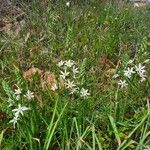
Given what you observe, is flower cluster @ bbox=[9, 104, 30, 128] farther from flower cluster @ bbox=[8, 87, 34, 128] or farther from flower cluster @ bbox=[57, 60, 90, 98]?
flower cluster @ bbox=[57, 60, 90, 98]

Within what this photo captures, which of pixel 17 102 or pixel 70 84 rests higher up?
pixel 70 84

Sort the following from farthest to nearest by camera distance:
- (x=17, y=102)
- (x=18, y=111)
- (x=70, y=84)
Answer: (x=70, y=84), (x=17, y=102), (x=18, y=111)

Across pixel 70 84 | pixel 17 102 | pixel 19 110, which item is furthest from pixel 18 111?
pixel 70 84

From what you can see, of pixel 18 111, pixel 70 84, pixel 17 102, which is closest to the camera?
pixel 18 111

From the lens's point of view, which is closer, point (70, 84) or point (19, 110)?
point (19, 110)

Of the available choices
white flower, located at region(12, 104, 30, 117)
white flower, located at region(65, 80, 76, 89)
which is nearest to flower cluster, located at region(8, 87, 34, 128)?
white flower, located at region(12, 104, 30, 117)

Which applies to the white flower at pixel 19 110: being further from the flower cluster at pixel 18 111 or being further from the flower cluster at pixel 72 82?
the flower cluster at pixel 72 82

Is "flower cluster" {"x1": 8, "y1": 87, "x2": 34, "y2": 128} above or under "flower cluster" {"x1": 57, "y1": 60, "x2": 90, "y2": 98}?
under

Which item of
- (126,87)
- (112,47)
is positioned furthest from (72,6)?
(126,87)

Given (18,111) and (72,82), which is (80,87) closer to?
(72,82)
